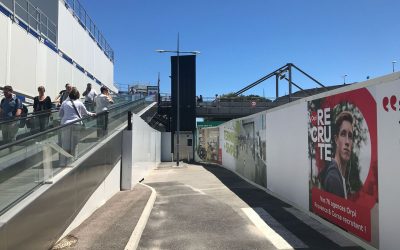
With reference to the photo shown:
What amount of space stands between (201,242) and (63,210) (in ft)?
7.91

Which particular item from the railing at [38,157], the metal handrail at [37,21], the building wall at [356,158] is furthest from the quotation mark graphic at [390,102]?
the metal handrail at [37,21]

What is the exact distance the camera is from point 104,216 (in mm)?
9281

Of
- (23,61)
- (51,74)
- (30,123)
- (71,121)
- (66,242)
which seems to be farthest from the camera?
(51,74)

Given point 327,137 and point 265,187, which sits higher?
point 327,137

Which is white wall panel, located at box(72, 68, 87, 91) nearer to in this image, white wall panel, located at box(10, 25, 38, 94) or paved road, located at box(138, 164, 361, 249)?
white wall panel, located at box(10, 25, 38, 94)

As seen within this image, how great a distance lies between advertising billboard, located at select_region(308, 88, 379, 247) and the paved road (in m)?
0.40

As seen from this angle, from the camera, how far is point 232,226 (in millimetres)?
8828

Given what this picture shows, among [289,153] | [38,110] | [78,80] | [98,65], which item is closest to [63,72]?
[78,80]

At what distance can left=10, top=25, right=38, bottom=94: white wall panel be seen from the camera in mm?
16125

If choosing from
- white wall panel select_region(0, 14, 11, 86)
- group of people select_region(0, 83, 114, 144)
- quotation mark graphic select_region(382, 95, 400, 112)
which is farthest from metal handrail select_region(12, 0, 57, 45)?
quotation mark graphic select_region(382, 95, 400, 112)

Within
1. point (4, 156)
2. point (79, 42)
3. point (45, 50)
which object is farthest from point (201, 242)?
point (79, 42)

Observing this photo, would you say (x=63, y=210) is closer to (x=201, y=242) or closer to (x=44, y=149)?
(x=44, y=149)

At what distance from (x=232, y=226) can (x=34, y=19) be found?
49.4 feet

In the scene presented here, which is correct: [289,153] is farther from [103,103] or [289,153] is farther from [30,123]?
[30,123]
